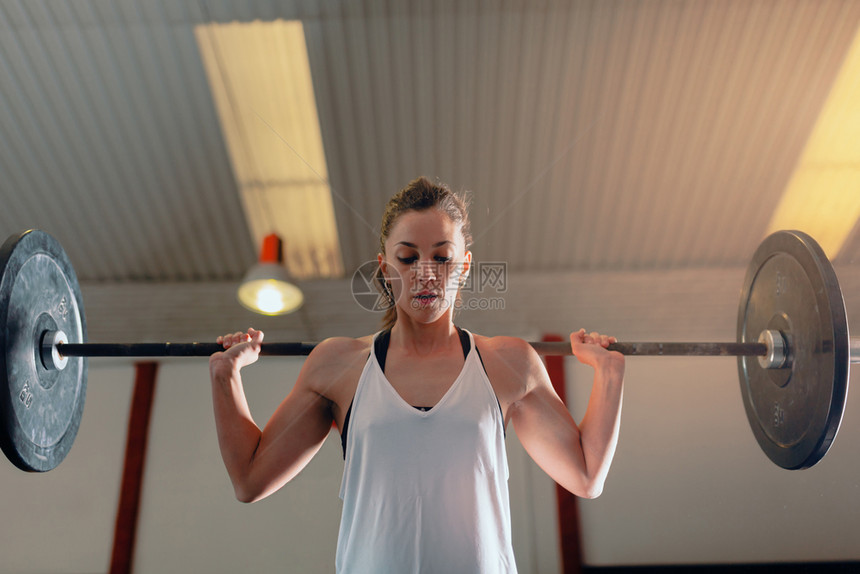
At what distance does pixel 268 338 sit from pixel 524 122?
2.47 metres

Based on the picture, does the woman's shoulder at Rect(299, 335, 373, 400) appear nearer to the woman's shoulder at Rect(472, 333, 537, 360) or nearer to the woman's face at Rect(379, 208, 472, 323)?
the woman's face at Rect(379, 208, 472, 323)

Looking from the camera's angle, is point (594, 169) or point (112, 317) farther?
point (112, 317)

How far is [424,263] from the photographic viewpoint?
50.7 inches

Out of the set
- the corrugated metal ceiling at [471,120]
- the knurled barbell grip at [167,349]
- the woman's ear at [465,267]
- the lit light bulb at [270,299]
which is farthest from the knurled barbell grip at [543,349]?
the corrugated metal ceiling at [471,120]

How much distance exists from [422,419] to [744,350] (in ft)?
2.96

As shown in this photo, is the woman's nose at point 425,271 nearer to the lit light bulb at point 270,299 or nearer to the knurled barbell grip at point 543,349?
the knurled barbell grip at point 543,349

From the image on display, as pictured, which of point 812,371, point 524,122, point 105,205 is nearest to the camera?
point 812,371

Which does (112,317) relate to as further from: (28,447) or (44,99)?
(28,447)

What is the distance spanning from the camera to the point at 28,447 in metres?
1.49

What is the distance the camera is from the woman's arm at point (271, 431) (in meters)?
1.29

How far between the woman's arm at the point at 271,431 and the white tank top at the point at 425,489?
160 millimetres

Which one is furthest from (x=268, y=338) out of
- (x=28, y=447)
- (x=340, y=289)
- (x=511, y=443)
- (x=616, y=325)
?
(x=28, y=447)

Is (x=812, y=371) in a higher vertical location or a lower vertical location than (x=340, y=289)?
lower

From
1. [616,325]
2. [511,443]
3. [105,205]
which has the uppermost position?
[105,205]
